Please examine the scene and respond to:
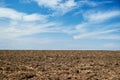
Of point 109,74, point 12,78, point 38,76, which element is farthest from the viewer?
point 109,74

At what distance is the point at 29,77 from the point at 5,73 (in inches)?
83.1

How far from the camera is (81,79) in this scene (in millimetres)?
15422

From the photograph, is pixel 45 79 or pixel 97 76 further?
pixel 97 76

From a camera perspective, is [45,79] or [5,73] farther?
[5,73]

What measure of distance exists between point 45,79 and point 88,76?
127 inches

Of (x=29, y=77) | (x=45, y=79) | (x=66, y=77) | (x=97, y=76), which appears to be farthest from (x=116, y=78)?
(x=29, y=77)

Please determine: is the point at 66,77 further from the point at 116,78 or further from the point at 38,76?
the point at 116,78

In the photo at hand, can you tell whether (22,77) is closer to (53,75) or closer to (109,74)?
(53,75)

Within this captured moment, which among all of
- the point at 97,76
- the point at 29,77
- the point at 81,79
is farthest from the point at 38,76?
the point at 97,76

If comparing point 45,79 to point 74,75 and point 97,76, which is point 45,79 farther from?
point 97,76

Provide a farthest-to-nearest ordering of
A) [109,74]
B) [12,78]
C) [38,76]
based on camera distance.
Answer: [109,74] < [38,76] < [12,78]

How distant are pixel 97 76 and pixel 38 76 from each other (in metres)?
4.27

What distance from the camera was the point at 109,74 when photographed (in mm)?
17266

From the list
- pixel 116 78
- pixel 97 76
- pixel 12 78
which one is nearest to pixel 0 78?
pixel 12 78
